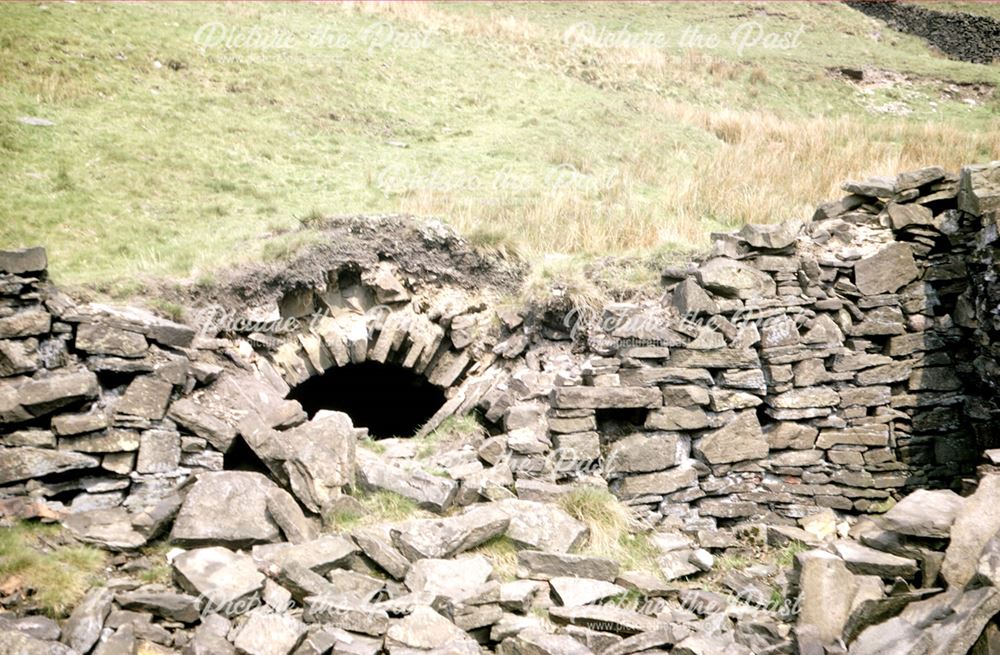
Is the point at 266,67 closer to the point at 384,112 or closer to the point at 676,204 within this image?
the point at 384,112

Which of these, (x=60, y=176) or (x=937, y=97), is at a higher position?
(x=937, y=97)

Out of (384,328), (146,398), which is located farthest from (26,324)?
(384,328)

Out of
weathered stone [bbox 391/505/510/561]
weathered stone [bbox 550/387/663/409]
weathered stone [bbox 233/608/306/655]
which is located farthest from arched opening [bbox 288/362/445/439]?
weathered stone [bbox 233/608/306/655]

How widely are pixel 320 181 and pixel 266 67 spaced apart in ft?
19.1

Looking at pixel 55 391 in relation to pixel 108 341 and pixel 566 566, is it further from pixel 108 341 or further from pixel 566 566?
pixel 566 566

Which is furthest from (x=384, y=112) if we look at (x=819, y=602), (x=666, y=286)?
(x=819, y=602)

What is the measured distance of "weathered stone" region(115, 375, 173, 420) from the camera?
6.70 meters

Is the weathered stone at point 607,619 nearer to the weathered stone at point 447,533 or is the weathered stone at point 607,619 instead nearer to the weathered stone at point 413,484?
the weathered stone at point 447,533

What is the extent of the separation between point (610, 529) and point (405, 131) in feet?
32.9

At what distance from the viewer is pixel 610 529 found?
22.5 feet

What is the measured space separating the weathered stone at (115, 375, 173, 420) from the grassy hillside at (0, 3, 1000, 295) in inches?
55.5

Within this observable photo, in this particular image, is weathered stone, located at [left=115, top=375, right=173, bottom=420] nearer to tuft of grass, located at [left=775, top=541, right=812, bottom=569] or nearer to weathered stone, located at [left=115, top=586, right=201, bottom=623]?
weathered stone, located at [left=115, top=586, right=201, bottom=623]

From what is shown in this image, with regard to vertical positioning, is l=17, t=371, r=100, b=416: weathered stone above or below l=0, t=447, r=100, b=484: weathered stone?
above

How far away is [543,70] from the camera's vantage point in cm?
1962
